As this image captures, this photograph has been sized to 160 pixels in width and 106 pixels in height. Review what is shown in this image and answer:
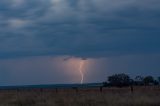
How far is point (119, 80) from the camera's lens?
79.2 meters

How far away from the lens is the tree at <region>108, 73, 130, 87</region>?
77.9 meters

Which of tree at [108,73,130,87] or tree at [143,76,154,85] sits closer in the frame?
tree at [108,73,130,87]

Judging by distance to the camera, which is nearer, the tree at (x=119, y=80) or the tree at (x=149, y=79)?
the tree at (x=119, y=80)

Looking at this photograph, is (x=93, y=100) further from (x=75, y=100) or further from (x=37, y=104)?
(x=37, y=104)

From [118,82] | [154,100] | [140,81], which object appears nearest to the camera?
[154,100]

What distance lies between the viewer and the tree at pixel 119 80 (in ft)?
256

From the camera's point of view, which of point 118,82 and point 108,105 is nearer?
point 108,105

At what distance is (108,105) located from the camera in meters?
28.7

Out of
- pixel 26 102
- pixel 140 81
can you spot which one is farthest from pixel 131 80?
pixel 26 102

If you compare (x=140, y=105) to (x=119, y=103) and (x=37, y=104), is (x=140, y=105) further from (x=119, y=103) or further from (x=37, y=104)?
(x=37, y=104)

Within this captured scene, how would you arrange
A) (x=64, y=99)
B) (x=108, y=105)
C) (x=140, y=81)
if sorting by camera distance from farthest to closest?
(x=140, y=81) < (x=64, y=99) < (x=108, y=105)

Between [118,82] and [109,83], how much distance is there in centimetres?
173

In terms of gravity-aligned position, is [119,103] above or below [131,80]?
below

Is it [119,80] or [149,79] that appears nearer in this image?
[119,80]
